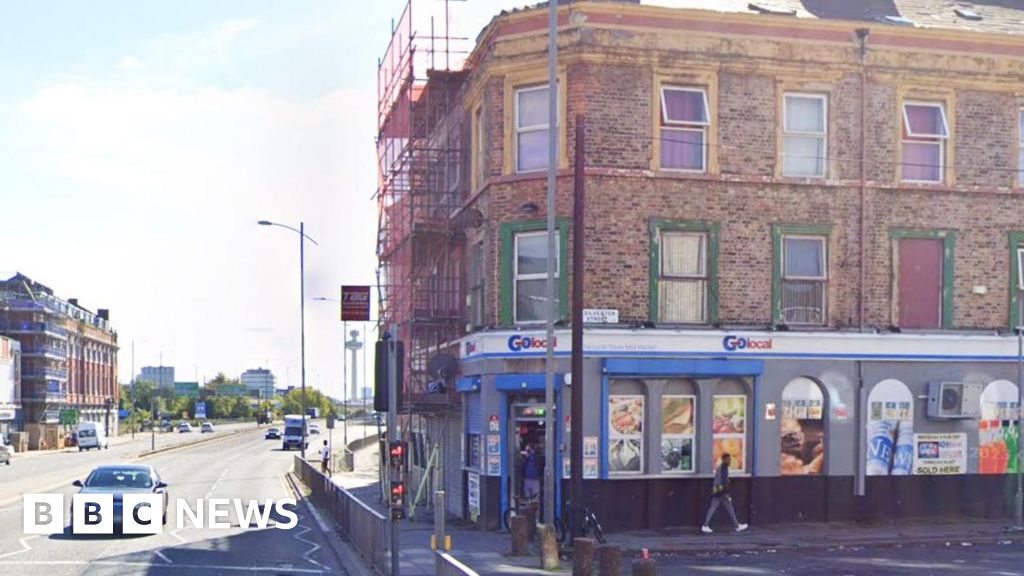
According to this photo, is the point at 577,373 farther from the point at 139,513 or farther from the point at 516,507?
the point at 139,513

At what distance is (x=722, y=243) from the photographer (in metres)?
27.4

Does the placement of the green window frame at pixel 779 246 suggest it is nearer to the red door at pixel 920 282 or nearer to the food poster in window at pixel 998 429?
the red door at pixel 920 282

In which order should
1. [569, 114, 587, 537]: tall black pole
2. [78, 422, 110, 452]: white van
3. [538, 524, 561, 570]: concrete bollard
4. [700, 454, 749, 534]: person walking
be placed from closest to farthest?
[538, 524, 561, 570]: concrete bollard < [569, 114, 587, 537]: tall black pole < [700, 454, 749, 534]: person walking < [78, 422, 110, 452]: white van

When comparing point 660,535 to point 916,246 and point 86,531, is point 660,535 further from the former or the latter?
point 86,531

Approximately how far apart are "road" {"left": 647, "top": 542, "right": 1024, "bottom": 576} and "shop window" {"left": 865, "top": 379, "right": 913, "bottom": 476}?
11.8 feet

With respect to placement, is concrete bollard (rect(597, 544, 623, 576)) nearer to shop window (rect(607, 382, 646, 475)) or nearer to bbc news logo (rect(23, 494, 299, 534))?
shop window (rect(607, 382, 646, 475))

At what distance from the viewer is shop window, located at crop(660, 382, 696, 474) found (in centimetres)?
2708

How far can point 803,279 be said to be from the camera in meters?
27.9

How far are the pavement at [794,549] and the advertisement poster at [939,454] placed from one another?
3.79ft

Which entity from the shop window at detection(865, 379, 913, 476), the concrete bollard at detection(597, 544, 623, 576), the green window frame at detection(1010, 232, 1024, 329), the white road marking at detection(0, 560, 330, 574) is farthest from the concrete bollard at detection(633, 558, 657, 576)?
the green window frame at detection(1010, 232, 1024, 329)

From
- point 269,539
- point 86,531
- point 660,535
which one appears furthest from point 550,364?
point 86,531

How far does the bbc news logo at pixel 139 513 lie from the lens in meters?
25.7

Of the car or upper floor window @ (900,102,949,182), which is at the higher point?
upper floor window @ (900,102,949,182)

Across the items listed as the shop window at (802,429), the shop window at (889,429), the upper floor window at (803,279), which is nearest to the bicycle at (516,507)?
the shop window at (802,429)
